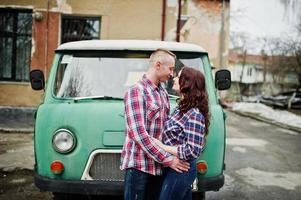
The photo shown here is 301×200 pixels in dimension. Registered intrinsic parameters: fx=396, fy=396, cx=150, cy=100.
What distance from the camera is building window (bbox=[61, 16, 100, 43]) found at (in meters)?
12.4

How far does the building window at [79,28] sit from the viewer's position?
1242 centimetres

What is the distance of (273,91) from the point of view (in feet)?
184

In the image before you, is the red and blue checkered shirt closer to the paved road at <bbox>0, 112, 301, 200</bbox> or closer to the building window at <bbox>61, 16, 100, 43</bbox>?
the paved road at <bbox>0, 112, 301, 200</bbox>

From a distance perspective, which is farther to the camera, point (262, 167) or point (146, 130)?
point (262, 167)

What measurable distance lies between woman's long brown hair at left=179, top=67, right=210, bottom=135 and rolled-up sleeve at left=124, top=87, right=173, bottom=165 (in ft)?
0.94

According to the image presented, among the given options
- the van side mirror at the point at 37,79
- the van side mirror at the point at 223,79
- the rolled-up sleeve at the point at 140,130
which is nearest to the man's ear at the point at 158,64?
the rolled-up sleeve at the point at 140,130

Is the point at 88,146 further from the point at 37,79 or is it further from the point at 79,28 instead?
the point at 79,28

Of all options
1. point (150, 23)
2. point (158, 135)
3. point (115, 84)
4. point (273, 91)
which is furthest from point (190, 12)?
point (273, 91)

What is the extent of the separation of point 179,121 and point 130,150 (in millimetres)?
438

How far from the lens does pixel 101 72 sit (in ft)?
13.7

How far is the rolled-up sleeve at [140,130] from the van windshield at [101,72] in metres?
1.27

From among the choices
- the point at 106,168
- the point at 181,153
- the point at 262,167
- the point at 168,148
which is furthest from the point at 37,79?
the point at 262,167

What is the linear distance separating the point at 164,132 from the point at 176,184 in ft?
1.24

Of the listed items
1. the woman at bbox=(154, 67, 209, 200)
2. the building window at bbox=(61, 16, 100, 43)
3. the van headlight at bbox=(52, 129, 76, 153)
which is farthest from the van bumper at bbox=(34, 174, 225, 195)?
the building window at bbox=(61, 16, 100, 43)
